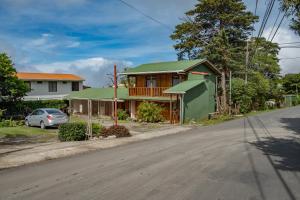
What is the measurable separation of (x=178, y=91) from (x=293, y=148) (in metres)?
13.5

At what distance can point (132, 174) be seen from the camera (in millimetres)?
9211

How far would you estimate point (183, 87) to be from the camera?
2733 cm

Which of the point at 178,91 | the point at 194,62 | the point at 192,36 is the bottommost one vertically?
the point at 178,91

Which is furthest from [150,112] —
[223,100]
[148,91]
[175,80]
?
[223,100]

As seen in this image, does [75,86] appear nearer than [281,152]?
No

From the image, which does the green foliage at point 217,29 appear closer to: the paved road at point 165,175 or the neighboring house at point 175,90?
the neighboring house at point 175,90

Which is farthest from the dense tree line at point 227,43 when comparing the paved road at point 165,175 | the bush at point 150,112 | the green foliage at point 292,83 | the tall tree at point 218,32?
the green foliage at point 292,83

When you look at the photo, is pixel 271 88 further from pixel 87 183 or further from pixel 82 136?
pixel 87 183

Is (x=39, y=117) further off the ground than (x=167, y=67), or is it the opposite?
(x=167, y=67)

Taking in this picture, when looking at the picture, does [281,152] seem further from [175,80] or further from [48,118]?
[175,80]

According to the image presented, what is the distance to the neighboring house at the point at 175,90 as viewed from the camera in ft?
91.8

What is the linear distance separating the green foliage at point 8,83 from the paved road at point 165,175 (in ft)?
67.6

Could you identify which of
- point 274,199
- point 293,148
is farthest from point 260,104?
point 274,199

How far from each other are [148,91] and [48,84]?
2047 cm
